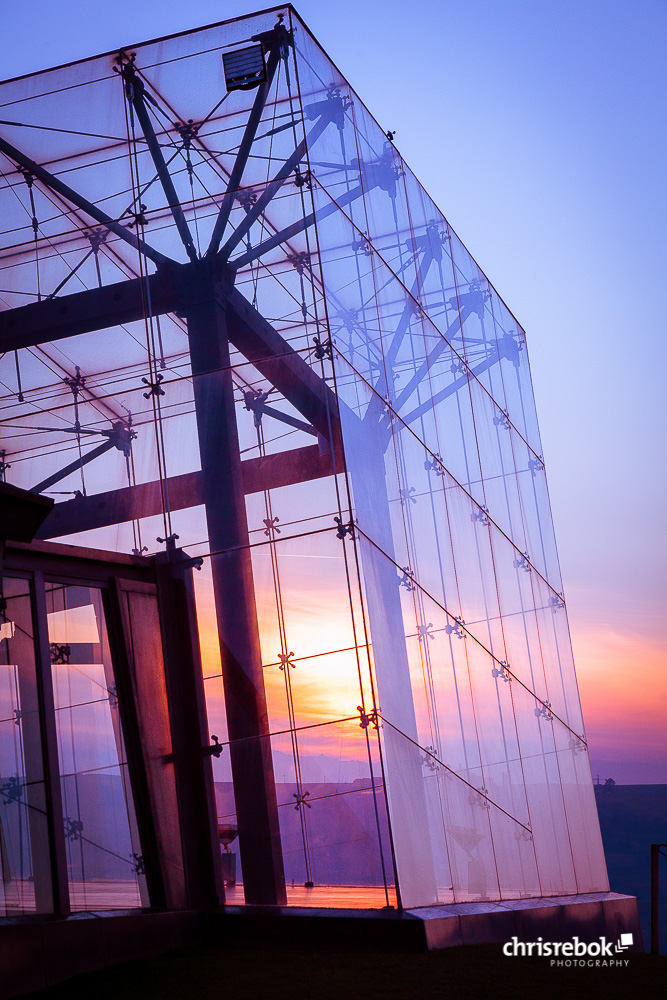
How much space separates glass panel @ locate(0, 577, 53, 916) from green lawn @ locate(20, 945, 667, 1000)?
3.06 feet

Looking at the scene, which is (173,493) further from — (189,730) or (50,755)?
(50,755)

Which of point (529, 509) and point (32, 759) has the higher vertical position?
point (529, 509)

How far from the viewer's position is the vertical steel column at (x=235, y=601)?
9289 mm

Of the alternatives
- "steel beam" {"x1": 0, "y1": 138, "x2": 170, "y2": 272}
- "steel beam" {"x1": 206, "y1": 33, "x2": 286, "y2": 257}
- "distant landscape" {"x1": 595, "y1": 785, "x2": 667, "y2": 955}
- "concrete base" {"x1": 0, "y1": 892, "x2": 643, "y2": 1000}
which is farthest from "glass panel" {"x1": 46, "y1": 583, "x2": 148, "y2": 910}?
"distant landscape" {"x1": 595, "y1": 785, "x2": 667, "y2": 955}

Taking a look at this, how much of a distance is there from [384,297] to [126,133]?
3.22 meters

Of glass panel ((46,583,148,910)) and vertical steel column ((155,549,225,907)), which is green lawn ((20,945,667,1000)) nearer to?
glass panel ((46,583,148,910))

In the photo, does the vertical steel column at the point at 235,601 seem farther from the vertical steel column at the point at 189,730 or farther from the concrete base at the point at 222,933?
the concrete base at the point at 222,933

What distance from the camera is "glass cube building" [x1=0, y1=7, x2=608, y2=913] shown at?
29.8ft

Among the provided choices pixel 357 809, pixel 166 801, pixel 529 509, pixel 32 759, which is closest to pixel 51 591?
pixel 32 759

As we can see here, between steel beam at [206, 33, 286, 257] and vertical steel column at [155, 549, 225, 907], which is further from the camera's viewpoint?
steel beam at [206, 33, 286, 257]

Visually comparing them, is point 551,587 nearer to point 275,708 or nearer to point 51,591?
point 275,708

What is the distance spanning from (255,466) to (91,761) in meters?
2.86

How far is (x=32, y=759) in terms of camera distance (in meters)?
8.50

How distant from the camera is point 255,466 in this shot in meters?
10.2
